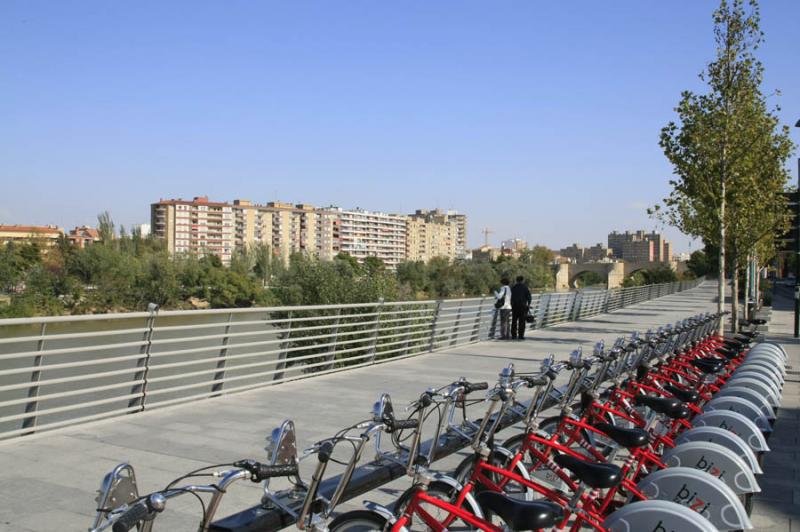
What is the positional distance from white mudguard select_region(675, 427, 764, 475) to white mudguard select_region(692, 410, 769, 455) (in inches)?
16.0

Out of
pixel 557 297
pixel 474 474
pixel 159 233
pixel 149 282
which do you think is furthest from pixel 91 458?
pixel 159 233

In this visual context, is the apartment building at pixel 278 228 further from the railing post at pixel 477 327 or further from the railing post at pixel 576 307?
the railing post at pixel 477 327

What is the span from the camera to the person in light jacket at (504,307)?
58.7 ft

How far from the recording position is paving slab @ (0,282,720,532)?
4887 mm

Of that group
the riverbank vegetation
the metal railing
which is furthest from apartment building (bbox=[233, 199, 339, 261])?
the metal railing

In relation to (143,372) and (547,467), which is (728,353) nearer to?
(547,467)

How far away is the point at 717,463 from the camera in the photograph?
425cm

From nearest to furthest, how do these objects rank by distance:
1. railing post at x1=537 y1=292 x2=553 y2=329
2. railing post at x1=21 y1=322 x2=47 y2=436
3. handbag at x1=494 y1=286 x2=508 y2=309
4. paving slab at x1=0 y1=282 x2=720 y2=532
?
paving slab at x1=0 y1=282 x2=720 y2=532
railing post at x1=21 y1=322 x2=47 y2=436
handbag at x1=494 y1=286 x2=508 y2=309
railing post at x1=537 y1=292 x2=553 y2=329

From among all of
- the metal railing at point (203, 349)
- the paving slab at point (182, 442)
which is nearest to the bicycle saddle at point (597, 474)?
the paving slab at point (182, 442)

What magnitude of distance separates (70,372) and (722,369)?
1688cm

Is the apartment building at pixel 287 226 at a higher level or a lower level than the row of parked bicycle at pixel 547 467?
higher

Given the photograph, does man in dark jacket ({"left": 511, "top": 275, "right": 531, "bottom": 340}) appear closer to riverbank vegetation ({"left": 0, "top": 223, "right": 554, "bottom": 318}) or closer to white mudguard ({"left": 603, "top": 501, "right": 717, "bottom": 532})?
riverbank vegetation ({"left": 0, "top": 223, "right": 554, "bottom": 318})

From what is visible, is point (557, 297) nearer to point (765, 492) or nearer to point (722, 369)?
point (722, 369)

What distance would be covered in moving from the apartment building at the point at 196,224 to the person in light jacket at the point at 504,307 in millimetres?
129829
